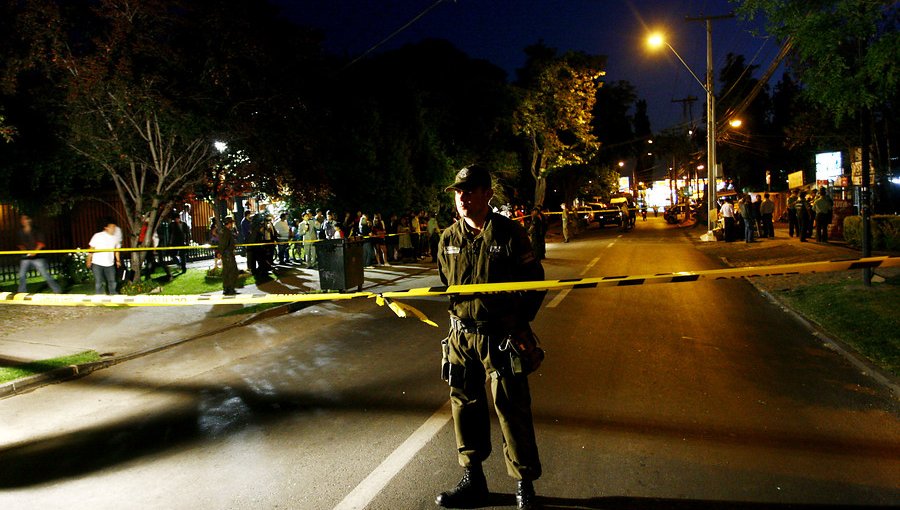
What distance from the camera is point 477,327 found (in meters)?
3.58

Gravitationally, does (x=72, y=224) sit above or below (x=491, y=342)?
above

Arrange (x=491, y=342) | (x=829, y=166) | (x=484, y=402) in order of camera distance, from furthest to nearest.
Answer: (x=829, y=166)
(x=484, y=402)
(x=491, y=342)

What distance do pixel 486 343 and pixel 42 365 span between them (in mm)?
6750

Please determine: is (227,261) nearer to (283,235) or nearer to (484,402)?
(283,235)

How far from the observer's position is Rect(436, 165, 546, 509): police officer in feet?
11.6

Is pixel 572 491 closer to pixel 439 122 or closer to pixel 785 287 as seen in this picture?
pixel 785 287

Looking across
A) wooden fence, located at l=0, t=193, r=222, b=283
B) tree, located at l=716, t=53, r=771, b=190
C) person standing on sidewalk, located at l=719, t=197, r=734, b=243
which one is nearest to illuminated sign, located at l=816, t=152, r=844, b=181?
person standing on sidewalk, located at l=719, t=197, r=734, b=243

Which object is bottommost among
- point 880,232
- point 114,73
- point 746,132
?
point 880,232

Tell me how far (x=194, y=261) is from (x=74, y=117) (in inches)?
381

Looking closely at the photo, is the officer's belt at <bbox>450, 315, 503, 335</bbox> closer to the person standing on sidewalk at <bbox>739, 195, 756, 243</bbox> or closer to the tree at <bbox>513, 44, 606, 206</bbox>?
the person standing on sidewalk at <bbox>739, 195, 756, 243</bbox>

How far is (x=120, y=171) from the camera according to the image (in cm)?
1541

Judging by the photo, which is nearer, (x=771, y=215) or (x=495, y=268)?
(x=495, y=268)

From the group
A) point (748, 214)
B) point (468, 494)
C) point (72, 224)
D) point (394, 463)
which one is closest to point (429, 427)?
point (394, 463)

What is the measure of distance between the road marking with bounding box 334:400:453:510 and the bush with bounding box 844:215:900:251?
1497 cm
